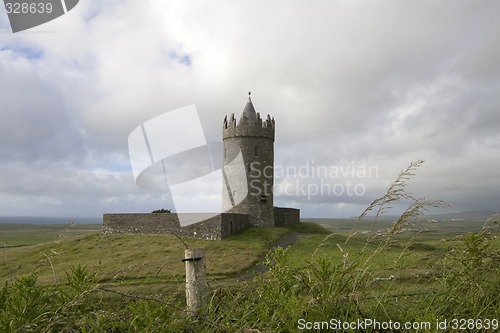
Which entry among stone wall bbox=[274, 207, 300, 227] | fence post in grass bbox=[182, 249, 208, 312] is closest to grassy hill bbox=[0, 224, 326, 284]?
stone wall bbox=[274, 207, 300, 227]

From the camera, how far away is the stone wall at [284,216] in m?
44.2

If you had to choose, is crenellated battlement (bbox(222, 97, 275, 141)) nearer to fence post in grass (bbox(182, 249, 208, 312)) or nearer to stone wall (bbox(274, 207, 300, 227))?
stone wall (bbox(274, 207, 300, 227))

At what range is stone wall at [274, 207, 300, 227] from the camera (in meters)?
44.2

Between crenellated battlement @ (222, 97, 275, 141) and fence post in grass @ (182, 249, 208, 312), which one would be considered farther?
crenellated battlement @ (222, 97, 275, 141)

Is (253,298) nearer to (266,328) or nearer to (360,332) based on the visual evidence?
(266,328)

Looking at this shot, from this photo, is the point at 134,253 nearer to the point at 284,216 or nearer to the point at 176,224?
the point at 176,224

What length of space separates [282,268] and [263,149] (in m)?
37.4

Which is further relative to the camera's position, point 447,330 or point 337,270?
point 337,270

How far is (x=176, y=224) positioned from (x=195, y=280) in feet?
104

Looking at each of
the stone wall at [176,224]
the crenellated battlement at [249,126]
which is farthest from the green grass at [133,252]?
the crenellated battlement at [249,126]

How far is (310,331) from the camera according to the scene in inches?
126

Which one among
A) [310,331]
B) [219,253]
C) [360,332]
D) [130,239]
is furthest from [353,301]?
[130,239]

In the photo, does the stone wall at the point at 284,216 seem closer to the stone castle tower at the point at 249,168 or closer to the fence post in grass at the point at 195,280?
the stone castle tower at the point at 249,168

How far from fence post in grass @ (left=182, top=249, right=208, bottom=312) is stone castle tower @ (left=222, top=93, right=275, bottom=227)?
117 feet
